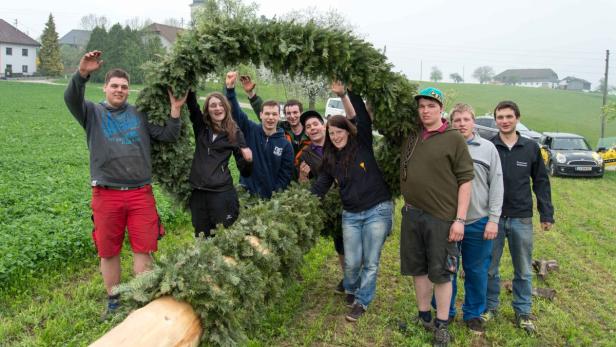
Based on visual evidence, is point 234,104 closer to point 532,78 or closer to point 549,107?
point 549,107

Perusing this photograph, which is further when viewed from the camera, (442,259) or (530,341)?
(530,341)

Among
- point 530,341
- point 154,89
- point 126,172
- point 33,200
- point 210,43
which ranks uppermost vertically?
point 210,43

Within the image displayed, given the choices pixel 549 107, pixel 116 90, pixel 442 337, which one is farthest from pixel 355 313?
pixel 549 107

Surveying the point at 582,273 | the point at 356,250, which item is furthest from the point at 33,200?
the point at 582,273

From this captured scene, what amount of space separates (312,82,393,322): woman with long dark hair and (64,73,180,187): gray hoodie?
5.82 feet

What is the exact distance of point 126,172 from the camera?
14.2 feet

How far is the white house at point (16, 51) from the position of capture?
7266 centimetres

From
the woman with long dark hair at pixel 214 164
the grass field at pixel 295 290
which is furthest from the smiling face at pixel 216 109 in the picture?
the grass field at pixel 295 290

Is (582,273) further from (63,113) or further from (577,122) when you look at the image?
(577,122)

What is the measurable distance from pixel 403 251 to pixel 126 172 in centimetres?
260

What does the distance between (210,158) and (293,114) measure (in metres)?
1.49

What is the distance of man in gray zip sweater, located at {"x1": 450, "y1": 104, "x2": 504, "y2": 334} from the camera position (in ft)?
14.9

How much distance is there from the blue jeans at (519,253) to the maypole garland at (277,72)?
4.00ft

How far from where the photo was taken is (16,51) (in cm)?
7431
